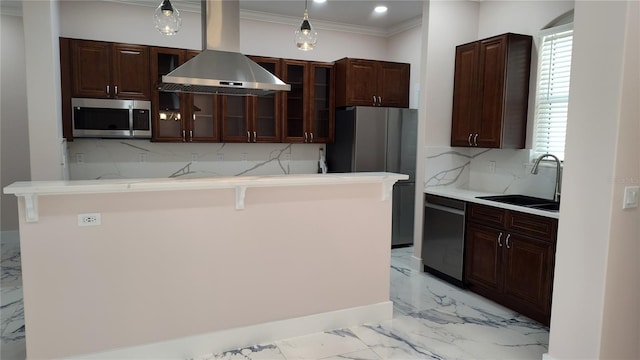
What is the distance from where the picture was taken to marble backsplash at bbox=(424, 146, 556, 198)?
12.9 ft

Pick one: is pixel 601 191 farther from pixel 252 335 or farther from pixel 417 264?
pixel 417 264

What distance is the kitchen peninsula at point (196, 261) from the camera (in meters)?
2.46

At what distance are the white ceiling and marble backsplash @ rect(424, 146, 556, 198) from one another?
6.02ft

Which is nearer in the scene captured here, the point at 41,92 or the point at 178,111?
the point at 41,92

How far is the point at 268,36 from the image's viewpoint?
18.3 feet

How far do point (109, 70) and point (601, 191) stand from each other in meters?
4.56

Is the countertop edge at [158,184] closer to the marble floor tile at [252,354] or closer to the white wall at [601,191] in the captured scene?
the marble floor tile at [252,354]

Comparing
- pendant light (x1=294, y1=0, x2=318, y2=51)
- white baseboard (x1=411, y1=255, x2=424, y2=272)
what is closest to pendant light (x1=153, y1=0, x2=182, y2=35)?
pendant light (x1=294, y1=0, x2=318, y2=51)

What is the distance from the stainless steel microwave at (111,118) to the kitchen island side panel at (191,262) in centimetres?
236

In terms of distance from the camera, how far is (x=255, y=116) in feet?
17.2

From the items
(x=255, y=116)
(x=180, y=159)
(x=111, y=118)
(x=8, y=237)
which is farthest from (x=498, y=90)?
(x=8, y=237)

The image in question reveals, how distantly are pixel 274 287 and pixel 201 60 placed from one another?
1.66 m

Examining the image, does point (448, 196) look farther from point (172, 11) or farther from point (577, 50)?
point (172, 11)

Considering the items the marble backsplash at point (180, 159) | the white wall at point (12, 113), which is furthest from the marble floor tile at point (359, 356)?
the white wall at point (12, 113)
